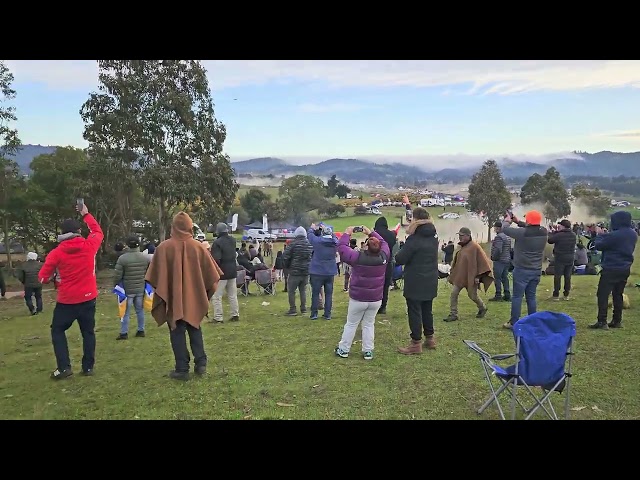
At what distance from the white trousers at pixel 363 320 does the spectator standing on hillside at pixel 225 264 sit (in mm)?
3194

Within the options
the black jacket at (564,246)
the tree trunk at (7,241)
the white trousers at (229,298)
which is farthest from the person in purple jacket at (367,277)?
the tree trunk at (7,241)

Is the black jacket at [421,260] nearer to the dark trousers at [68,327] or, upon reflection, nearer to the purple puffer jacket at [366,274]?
the purple puffer jacket at [366,274]

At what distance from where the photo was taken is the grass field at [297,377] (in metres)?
4.72

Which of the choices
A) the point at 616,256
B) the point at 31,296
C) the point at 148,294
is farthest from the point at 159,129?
the point at 616,256

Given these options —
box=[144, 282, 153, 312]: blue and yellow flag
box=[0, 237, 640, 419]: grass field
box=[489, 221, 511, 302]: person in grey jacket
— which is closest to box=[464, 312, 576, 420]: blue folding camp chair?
box=[0, 237, 640, 419]: grass field

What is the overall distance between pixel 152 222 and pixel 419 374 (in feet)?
89.1

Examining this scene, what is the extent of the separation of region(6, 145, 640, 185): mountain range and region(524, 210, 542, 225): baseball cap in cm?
875

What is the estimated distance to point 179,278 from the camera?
5578 millimetres

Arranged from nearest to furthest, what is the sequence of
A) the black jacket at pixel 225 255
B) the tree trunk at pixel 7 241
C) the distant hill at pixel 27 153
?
the black jacket at pixel 225 255 < the distant hill at pixel 27 153 < the tree trunk at pixel 7 241

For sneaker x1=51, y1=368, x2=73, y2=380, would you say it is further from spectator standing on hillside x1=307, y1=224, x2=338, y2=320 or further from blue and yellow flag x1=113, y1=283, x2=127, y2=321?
spectator standing on hillside x1=307, y1=224, x2=338, y2=320

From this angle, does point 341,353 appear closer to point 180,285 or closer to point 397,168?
point 180,285

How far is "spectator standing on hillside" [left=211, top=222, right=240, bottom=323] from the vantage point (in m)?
8.81

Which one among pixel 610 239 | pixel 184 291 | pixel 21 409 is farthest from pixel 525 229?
pixel 21 409

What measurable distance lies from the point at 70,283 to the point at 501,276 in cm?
796
